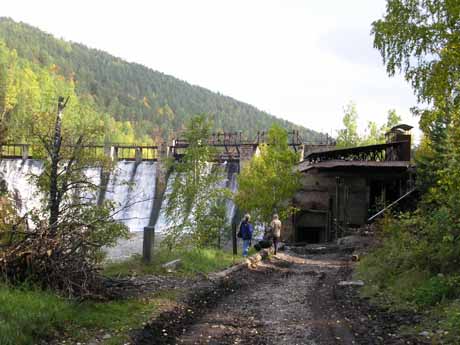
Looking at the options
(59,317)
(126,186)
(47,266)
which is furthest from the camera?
(126,186)

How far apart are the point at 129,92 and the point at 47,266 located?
140980mm

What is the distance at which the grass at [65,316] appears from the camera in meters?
5.63

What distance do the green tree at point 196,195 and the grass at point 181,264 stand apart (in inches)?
165

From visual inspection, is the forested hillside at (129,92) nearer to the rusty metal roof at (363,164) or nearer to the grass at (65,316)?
the rusty metal roof at (363,164)

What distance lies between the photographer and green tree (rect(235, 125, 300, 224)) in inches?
949

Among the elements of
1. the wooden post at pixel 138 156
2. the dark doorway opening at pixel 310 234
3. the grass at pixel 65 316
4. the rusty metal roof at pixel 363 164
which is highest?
the wooden post at pixel 138 156

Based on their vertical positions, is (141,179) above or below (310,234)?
above

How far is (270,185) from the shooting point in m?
24.3

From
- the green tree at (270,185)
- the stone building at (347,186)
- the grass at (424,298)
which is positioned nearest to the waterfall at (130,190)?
the stone building at (347,186)

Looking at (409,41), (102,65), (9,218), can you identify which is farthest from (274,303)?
(102,65)

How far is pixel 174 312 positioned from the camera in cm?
780

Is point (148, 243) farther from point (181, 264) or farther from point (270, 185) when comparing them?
point (270, 185)

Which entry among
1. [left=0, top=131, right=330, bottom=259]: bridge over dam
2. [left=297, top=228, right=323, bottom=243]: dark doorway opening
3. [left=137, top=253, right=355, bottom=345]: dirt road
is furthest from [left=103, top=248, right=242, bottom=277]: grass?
[left=0, top=131, right=330, bottom=259]: bridge over dam

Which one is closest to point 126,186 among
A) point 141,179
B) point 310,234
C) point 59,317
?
point 141,179
